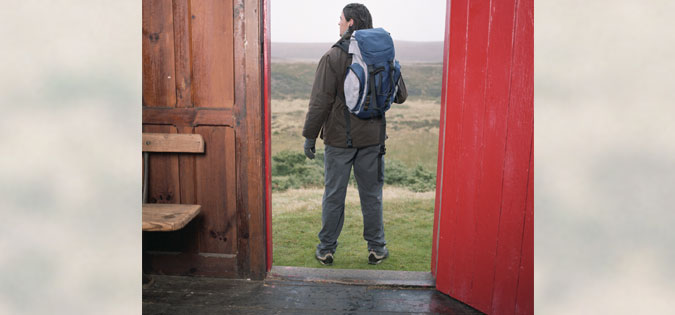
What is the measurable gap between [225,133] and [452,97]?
5.19 ft

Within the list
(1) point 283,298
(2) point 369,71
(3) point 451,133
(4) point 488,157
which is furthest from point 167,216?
(4) point 488,157

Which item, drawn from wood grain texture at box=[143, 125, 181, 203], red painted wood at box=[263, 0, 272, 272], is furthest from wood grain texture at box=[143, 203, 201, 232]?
red painted wood at box=[263, 0, 272, 272]

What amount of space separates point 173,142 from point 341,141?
1.21m

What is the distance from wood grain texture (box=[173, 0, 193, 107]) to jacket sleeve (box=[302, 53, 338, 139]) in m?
0.87

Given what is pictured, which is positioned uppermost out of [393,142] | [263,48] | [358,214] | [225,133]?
[263,48]

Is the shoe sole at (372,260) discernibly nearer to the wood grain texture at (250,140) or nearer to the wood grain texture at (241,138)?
the wood grain texture at (250,140)

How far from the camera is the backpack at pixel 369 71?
124 inches

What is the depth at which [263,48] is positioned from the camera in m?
3.10

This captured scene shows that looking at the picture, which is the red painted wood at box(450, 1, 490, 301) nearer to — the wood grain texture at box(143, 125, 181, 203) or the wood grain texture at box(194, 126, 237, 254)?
the wood grain texture at box(194, 126, 237, 254)

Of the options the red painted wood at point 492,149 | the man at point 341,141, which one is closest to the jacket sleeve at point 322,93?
the man at point 341,141

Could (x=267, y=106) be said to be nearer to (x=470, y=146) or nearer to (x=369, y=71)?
(x=369, y=71)

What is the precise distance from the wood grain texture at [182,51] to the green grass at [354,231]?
1.56 meters

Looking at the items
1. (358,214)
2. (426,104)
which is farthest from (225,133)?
(426,104)

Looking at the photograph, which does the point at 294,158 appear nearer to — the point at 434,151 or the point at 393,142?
the point at 393,142
